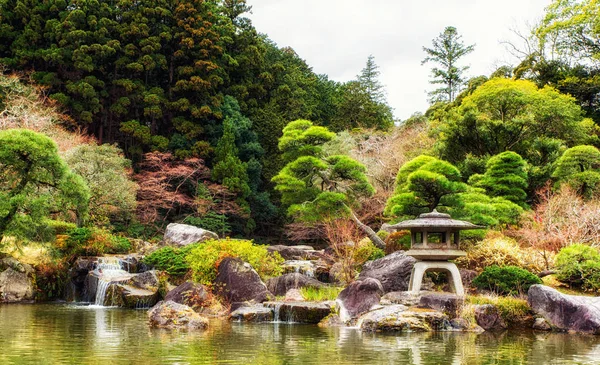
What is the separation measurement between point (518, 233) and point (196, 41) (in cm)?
2153

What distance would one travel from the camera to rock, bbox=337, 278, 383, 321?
1367cm

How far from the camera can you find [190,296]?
1533cm

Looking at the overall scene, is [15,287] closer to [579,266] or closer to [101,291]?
[101,291]

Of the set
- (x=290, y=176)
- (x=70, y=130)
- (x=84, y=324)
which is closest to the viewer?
(x=84, y=324)

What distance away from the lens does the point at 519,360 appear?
8.73 metres

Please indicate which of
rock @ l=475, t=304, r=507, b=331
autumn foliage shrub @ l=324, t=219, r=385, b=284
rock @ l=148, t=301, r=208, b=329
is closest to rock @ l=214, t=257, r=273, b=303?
rock @ l=148, t=301, r=208, b=329

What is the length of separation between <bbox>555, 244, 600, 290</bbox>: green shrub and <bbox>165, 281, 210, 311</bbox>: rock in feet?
29.0

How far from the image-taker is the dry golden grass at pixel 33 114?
936 inches

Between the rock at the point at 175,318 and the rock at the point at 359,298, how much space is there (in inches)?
124

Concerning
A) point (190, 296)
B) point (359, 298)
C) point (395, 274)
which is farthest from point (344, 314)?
point (190, 296)

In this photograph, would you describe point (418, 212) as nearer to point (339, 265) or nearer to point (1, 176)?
point (339, 265)

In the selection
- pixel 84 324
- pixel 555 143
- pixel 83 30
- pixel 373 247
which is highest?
pixel 83 30

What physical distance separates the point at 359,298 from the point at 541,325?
12.4 ft

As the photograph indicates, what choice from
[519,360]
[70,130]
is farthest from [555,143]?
[70,130]
